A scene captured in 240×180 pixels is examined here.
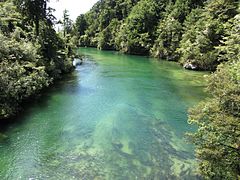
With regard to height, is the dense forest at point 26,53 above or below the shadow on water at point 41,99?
above

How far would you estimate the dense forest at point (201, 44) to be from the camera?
39.2 feet

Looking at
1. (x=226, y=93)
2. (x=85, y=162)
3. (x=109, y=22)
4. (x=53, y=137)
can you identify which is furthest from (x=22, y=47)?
(x=109, y=22)

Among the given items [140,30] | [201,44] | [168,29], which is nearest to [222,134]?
[201,44]

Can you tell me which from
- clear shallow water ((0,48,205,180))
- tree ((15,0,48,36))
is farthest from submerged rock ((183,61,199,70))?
tree ((15,0,48,36))

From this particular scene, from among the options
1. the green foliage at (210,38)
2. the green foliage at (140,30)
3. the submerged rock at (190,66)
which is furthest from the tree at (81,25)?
the submerged rock at (190,66)

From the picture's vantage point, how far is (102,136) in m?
19.6

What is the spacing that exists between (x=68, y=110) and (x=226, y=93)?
15.9 m

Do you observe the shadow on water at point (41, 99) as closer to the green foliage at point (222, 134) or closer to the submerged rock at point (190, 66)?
the green foliage at point (222, 134)

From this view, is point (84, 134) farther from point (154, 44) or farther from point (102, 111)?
point (154, 44)

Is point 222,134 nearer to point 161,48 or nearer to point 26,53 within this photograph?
point 26,53

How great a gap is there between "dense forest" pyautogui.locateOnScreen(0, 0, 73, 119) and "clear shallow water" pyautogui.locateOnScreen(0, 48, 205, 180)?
1835 mm

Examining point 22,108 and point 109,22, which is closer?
point 22,108

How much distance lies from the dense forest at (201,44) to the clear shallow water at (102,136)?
309 cm

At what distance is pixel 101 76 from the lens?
41.6 meters
